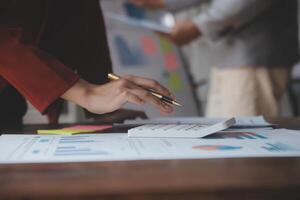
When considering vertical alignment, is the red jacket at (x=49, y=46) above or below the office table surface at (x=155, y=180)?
above

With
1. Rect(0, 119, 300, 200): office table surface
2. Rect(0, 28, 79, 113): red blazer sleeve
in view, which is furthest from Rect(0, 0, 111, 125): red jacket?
Rect(0, 119, 300, 200): office table surface

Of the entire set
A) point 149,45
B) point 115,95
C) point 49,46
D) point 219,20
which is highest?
point 149,45

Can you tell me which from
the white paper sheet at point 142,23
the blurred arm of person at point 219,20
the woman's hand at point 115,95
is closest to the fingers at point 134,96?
the woman's hand at point 115,95

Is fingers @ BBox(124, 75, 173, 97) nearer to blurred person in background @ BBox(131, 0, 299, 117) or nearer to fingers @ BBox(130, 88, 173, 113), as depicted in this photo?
fingers @ BBox(130, 88, 173, 113)

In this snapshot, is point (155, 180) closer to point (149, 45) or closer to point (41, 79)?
point (41, 79)

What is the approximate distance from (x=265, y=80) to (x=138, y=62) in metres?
1.03

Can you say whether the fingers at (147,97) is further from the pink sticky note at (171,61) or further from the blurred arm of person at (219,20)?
the pink sticky note at (171,61)

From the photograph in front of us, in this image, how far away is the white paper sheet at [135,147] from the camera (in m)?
0.47

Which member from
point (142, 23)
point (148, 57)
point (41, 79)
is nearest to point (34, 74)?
point (41, 79)

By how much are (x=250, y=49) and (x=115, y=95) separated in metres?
0.83

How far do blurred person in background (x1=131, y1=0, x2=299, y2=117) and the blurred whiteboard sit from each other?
2.59ft

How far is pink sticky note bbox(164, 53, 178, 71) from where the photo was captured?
245cm

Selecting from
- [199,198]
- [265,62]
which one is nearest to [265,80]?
[265,62]

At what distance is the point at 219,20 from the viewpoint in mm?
1421
